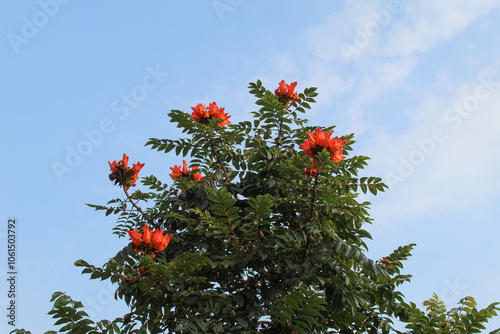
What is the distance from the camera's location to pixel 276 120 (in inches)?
169

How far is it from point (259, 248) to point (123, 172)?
1726 mm

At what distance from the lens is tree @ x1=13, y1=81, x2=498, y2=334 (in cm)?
324

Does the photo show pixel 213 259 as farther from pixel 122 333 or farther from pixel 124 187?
pixel 124 187

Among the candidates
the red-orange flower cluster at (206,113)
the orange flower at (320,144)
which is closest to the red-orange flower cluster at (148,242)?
the orange flower at (320,144)

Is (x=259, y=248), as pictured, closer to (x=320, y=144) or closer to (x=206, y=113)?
(x=320, y=144)

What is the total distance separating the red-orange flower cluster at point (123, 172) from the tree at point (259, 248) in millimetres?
10

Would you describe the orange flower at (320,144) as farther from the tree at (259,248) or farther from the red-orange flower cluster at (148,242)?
the red-orange flower cluster at (148,242)

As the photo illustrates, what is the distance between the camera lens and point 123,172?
4457 mm

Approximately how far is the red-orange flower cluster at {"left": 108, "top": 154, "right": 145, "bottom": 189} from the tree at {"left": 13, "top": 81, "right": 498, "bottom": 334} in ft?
0.03

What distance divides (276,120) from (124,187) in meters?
1.59

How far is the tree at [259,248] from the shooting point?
128 inches

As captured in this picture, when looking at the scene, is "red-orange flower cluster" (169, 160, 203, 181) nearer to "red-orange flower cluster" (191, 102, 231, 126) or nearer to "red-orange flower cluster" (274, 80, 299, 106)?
"red-orange flower cluster" (191, 102, 231, 126)

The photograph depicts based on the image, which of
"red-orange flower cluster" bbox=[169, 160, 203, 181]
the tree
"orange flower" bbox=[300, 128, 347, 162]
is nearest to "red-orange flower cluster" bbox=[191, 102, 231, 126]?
the tree

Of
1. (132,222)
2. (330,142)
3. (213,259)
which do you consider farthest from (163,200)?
(330,142)
